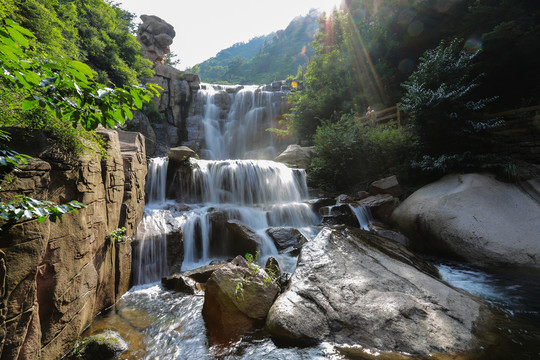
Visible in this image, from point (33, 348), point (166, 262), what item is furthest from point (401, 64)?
point (33, 348)

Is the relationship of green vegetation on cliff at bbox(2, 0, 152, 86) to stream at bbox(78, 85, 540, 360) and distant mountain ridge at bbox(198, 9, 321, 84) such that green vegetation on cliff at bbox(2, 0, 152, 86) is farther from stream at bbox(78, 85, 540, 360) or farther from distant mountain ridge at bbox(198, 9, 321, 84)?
distant mountain ridge at bbox(198, 9, 321, 84)

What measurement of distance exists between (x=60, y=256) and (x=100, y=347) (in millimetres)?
1284

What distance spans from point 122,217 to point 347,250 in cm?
472

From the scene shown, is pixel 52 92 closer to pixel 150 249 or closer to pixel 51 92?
pixel 51 92

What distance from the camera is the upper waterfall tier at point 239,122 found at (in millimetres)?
21062

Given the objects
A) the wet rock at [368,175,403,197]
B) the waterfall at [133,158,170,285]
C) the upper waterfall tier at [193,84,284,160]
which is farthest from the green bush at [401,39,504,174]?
the upper waterfall tier at [193,84,284,160]

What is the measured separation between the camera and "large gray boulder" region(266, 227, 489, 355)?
8.80 feet

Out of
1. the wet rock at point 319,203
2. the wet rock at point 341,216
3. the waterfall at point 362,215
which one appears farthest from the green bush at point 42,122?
the waterfall at point 362,215

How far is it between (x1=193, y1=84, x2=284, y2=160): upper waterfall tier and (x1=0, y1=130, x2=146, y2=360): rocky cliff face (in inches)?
621

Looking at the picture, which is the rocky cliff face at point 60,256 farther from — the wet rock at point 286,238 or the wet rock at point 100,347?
the wet rock at point 286,238

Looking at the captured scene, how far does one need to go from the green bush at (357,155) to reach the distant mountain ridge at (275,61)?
128ft

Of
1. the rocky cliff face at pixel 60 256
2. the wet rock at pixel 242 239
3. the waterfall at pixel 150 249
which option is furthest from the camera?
the wet rock at pixel 242 239

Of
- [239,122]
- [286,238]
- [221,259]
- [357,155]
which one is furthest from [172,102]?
[286,238]

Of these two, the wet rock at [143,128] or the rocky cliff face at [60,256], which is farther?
the wet rock at [143,128]
